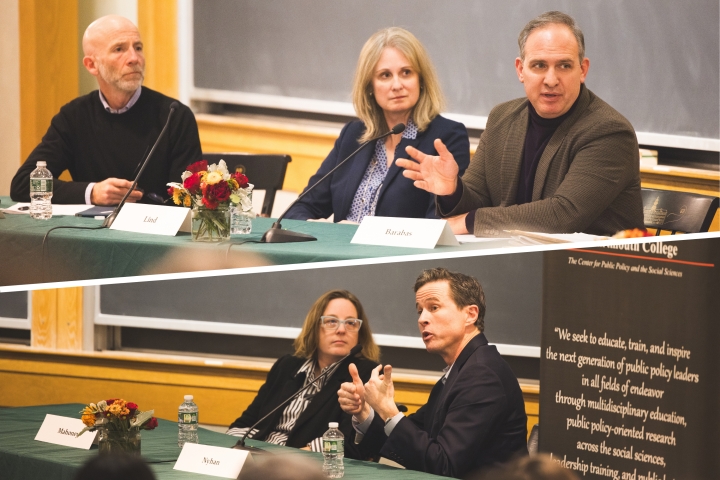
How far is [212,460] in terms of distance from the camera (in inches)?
102

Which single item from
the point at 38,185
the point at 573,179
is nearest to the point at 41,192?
the point at 38,185

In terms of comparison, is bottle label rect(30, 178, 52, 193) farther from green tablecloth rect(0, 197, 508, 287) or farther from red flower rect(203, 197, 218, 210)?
red flower rect(203, 197, 218, 210)

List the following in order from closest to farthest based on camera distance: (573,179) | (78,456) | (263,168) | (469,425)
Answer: (469,425) → (78,456) → (573,179) → (263,168)

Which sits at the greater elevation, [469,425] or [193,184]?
[193,184]

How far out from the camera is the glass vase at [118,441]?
9.37ft

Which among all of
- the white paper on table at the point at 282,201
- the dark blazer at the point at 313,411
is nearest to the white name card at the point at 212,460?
the dark blazer at the point at 313,411

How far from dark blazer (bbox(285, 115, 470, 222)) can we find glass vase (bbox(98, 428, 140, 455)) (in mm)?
1047

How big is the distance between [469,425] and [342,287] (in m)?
2.06

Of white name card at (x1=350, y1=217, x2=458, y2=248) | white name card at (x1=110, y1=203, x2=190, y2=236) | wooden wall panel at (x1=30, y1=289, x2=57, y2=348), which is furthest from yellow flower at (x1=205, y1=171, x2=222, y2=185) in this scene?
wooden wall panel at (x1=30, y1=289, x2=57, y2=348)

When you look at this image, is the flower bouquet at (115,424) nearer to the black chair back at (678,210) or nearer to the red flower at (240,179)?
the red flower at (240,179)

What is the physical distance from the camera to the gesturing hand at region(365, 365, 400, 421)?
2.75 metres

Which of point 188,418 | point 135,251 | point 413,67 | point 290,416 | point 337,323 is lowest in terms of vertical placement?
point 290,416

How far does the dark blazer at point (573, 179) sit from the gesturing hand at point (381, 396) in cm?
52

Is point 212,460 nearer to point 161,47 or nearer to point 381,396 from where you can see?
point 381,396
